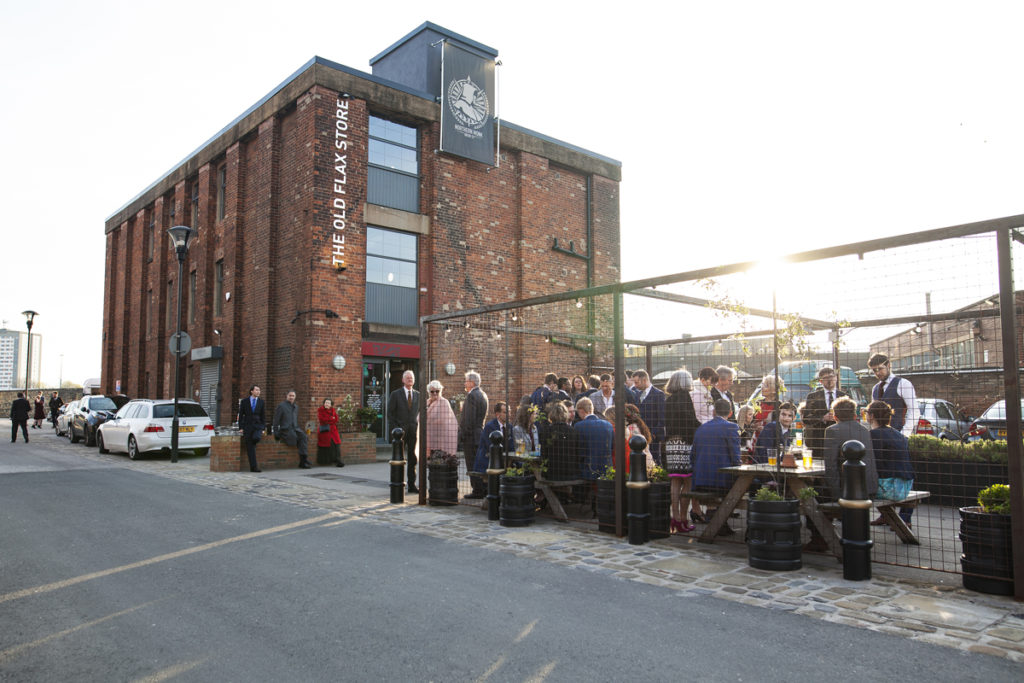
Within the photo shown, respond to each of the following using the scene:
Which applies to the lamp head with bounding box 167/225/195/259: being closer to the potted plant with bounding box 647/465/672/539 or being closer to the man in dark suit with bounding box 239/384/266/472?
the man in dark suit with bounding box 239/384/266/472

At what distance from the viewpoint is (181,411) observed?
1784cm

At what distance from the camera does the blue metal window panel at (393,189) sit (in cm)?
1872

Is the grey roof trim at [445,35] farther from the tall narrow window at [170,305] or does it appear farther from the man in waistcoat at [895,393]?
the man in waistcoat at [895,393]

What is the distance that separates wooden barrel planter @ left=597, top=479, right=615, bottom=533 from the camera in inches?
291

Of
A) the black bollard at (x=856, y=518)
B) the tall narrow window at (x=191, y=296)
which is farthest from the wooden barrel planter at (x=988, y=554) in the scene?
the tall narrow window at (x=191, y=296)

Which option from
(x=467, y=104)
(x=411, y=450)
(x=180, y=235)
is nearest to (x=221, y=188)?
(x=180, y=235)

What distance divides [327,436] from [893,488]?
11.9 m

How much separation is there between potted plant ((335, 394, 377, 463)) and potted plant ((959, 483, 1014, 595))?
1308 centimetres

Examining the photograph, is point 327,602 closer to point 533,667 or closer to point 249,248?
point 533,667

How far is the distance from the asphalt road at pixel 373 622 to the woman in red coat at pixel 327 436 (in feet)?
26.6

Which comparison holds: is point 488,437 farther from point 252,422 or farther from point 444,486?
point 252,422

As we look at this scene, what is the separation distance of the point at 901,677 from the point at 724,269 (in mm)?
3775

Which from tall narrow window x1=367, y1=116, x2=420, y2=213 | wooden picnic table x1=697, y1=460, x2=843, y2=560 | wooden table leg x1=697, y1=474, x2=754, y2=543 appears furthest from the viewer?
tall narrow window x1=367, y1=116, x2=420, y2=213

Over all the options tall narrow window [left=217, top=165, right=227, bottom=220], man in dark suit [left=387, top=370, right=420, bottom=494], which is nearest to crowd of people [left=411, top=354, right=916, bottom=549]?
man in dark suit [left=387, top=370, right=420, bottom=494]
